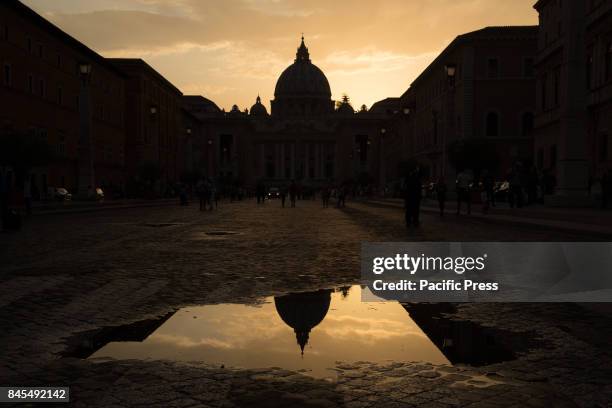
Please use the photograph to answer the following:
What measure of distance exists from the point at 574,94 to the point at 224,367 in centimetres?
2069

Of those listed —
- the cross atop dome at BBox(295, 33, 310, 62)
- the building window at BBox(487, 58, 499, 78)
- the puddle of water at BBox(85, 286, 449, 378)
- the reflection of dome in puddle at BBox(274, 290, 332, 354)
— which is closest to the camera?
the puddle of water at BBox(85, 286, 449, 378)

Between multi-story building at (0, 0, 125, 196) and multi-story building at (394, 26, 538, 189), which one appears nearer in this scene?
multi-story building at (0, 0, 125, 196)

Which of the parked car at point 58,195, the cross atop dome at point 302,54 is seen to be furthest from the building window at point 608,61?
the cross atop dome at point 302,54

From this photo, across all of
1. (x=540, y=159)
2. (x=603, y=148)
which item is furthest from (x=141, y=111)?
(x=603, y=148)

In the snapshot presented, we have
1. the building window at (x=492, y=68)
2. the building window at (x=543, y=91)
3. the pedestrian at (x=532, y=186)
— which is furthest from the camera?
the building window at (x=492, y=68)

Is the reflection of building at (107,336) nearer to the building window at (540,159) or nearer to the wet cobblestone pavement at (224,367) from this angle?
the wet cobblestone pavement at (224,367)

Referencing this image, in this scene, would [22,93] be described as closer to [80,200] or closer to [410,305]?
[80,200]

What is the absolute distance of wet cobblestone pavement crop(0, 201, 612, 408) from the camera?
3740mm

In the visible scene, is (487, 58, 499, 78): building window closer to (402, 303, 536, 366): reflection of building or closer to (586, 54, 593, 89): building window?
(586, 54, 593, 89): building window

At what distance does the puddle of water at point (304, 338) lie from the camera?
457 cm

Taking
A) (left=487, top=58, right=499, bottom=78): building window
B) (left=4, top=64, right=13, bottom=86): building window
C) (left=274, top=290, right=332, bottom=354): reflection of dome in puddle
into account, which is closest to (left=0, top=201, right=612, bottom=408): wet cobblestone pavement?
(left=274, top=290, right=332, bottom=354): reflection of dome in puddle

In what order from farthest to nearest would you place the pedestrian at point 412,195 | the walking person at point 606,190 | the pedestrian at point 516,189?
the pedestrian at point 516,189 → the walking person at point 606,190 → the pedestrian at point 412,195

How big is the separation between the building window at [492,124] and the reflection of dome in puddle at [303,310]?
51899mm

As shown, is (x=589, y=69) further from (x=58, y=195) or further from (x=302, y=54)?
(x=302, y=54)
